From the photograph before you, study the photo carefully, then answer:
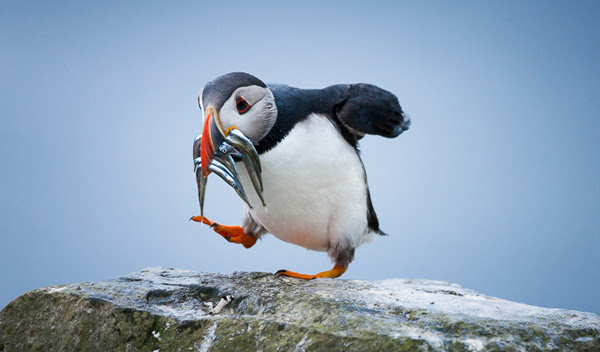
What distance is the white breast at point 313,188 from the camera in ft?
10.9

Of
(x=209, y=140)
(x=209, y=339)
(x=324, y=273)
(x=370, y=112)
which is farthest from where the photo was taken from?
(x=370, y=112)

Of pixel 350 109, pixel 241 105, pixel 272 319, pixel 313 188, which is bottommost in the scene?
pixel 272 319

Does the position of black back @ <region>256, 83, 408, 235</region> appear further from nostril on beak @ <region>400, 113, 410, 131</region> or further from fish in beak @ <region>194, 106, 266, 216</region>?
fish in beak @ <region>194, 106, 266, 216</region>

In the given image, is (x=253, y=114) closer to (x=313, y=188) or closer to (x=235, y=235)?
(x=313, y=188)

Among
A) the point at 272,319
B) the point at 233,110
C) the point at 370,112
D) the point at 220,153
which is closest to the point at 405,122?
the point at 370,112

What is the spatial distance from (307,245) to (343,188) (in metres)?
0.44

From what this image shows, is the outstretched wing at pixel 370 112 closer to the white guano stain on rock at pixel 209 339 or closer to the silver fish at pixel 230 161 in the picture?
the silver fish at pixel 230 161

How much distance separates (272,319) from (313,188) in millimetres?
1036

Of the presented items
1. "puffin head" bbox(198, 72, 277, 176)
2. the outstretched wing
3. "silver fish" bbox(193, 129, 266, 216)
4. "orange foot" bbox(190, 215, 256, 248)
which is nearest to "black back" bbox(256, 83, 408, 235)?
the outstretched wing

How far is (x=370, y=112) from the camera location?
3.59 metres

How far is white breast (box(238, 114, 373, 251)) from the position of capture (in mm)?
3314

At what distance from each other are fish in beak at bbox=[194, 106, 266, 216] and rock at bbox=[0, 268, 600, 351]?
1.61ft

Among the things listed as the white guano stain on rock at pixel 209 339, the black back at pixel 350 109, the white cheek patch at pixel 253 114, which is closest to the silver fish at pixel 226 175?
the white cheek patch at pixel 253 114

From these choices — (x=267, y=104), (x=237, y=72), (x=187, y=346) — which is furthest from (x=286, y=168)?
(x=187, y=346)
